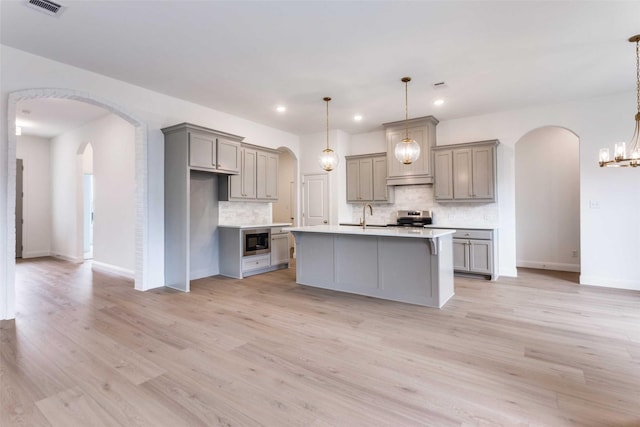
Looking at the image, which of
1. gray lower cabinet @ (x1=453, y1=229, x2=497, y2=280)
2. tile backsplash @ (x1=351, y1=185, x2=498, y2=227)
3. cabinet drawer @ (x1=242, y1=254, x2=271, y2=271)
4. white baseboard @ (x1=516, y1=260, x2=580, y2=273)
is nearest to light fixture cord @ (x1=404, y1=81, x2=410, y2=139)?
tile backsplash @ (x1=351, y1=185, x2=498, y2=227)

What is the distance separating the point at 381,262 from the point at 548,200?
14.3 feet

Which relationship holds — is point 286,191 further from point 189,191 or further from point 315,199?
point 189,191

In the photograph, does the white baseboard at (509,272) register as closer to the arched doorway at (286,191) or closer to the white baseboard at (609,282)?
the white baseboard at (609,282)

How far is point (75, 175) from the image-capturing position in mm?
7109

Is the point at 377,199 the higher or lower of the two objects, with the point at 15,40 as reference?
lower

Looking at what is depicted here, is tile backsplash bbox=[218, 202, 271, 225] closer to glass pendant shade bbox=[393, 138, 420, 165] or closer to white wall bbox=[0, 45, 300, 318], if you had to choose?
white wall bbox=[0, 45, 300, 318]

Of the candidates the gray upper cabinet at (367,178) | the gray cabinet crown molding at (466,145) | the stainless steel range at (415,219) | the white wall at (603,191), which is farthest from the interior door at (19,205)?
the white wall at (603,191)

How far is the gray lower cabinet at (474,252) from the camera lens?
16.9ft

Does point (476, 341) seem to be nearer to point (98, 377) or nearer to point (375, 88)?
point (98, 377)

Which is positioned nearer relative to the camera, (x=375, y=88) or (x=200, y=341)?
(x=200, y=341)

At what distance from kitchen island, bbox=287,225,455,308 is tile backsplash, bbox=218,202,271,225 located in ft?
5.69

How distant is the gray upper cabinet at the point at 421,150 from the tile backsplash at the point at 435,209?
387mm

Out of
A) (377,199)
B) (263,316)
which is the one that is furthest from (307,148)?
(263,316)

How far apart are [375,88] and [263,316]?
138 inches
